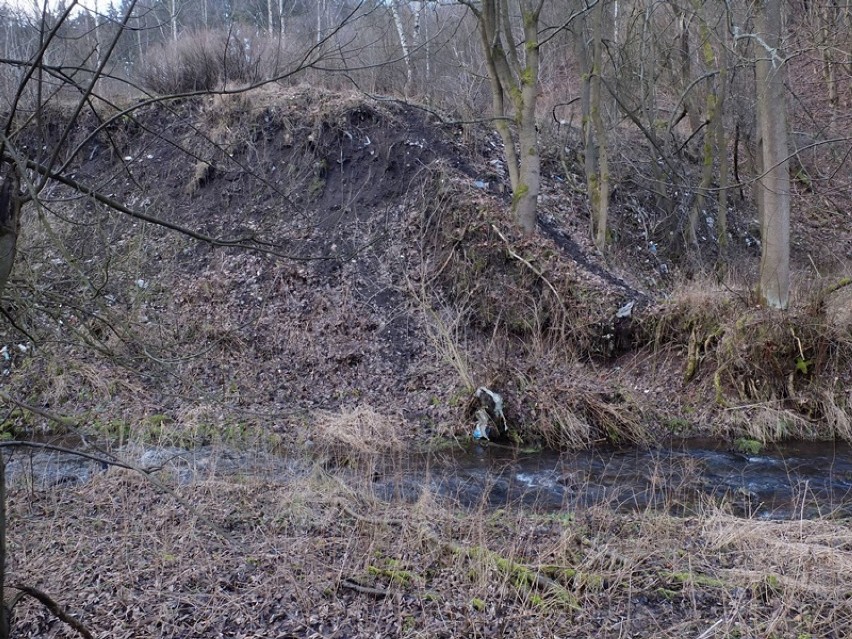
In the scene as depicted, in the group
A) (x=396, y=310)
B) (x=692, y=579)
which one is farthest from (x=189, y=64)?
A: (x=692, y=579)

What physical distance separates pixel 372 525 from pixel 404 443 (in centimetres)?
384

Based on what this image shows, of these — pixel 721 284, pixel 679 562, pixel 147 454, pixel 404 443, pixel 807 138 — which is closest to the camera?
pixel 679 562

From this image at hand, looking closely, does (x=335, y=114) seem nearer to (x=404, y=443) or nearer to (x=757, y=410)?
(x=404, y=443)

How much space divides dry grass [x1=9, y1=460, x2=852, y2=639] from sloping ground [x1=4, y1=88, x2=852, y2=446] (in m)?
2.62

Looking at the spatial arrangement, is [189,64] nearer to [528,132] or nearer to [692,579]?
[528,132]

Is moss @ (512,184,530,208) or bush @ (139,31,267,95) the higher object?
bush @ (139,31,267,95)

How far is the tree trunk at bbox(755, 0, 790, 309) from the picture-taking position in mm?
10516

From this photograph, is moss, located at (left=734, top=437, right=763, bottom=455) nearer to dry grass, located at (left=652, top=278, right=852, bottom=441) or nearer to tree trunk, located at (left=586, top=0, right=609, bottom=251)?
dry grass, located at (left=652, top=278, right=852, bottom=441)

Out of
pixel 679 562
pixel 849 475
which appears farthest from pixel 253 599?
pixel 849 475

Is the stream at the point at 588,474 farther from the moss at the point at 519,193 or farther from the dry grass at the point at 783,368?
the moss at the point at 519,193

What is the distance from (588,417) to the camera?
10.1 m

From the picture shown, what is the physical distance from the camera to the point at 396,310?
43.1 feet

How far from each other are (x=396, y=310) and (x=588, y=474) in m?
5.54

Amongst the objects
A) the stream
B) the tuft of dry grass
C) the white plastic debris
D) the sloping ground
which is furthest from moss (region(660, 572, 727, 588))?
the white plastic debris
